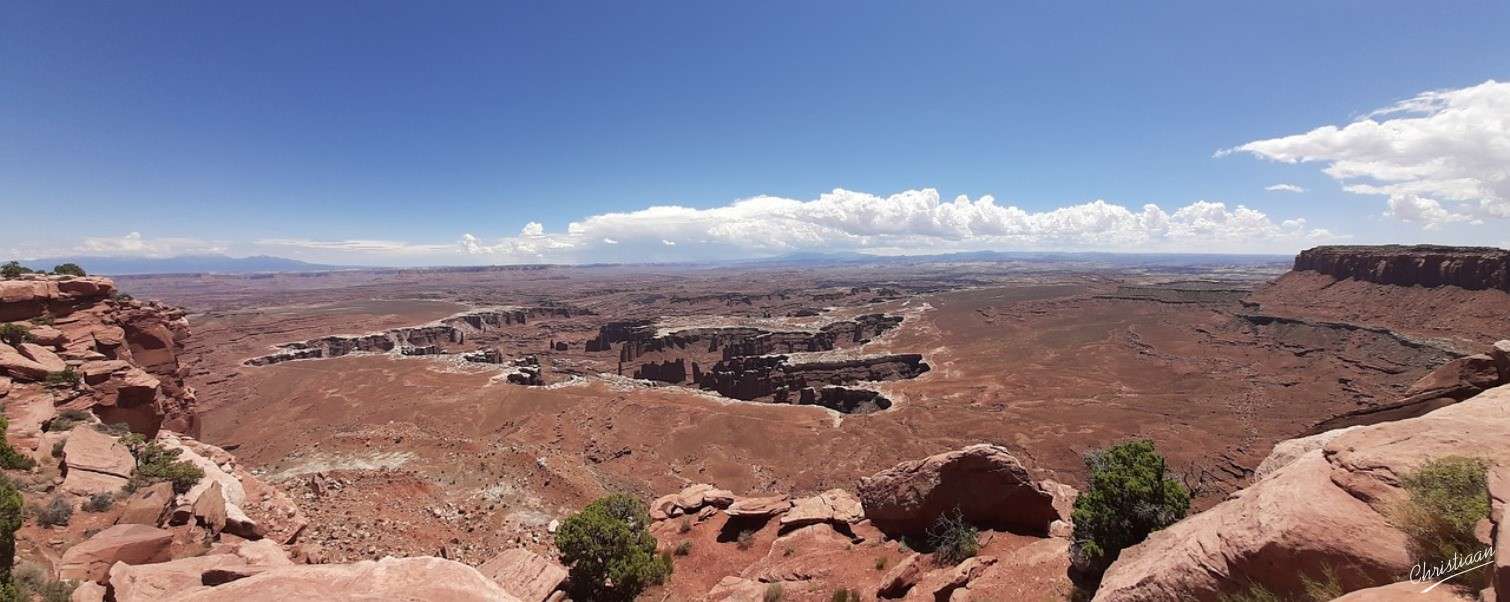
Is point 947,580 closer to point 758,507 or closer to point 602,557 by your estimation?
point 758,507

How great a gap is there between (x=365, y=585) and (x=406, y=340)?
3839 inches

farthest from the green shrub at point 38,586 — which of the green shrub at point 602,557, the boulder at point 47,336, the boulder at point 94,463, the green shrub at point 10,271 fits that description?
the green shrub at point 10,271

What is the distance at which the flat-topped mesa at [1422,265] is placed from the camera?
207ft

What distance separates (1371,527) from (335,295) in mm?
249785

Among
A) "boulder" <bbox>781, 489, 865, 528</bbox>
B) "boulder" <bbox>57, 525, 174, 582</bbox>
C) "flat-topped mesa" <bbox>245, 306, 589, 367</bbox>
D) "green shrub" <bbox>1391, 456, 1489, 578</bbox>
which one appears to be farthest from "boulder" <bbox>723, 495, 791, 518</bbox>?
"flat-topped mesa" <bbox>245, 306, 589, 367</bbox>

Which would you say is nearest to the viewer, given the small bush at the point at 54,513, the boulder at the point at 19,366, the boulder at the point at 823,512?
the small bush at the point at 54,513

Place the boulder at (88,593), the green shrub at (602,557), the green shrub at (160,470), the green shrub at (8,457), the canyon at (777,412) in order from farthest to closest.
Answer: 1. the green shrub at (160,470)
2. the canyon at (777,412)
3. the green shrub at (602,557)
4. the green shrub at (8,457)
5. the boulder at (88,593)

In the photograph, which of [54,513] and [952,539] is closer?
[54,513]

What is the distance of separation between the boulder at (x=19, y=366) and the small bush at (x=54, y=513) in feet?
29.8

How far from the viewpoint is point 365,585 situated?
7.39 meters

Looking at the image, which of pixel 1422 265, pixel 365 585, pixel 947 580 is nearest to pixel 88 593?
pixel 365 585

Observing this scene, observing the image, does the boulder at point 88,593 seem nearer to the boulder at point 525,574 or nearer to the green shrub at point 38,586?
the green shrub at point 38,586

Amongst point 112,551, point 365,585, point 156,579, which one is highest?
point 365,585

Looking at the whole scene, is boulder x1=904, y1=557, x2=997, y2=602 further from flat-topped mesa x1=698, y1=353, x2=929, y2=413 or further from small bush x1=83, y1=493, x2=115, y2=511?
flat-topped mesa x1=698, y1=353, x2=929, y2=413
